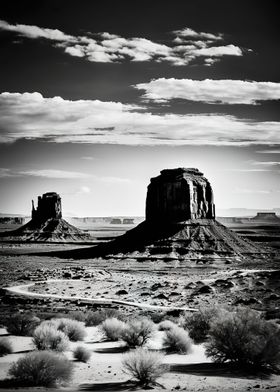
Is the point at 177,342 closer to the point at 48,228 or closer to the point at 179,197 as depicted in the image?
the point at 179,197

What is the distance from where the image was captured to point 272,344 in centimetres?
1308

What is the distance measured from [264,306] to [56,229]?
116m

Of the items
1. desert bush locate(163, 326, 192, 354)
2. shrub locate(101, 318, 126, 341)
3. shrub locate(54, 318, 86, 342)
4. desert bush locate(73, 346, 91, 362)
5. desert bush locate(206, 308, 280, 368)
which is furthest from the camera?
shrub locate(101, 318, 126, 341)

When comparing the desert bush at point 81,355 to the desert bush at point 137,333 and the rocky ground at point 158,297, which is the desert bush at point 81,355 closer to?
the rocky ground at point 158,297

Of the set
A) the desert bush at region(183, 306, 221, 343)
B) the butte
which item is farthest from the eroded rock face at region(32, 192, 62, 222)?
the desert bush at region(183, 306, 221, 343)

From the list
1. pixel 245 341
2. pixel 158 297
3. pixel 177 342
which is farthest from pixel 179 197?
pixel 245 341

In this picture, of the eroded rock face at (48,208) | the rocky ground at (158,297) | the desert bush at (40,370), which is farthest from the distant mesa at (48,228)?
the desert bush at (40,370)

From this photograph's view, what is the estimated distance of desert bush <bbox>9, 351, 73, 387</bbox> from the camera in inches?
435

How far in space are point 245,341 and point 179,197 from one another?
75850 mm

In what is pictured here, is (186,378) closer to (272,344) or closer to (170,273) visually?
(272,344)

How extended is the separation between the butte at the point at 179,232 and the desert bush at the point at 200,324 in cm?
5170

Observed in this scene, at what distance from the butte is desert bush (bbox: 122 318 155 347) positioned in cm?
5464

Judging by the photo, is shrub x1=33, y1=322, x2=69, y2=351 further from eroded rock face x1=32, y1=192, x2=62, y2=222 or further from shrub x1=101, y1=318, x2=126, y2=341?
eroded rock face x1=32, y1=192, x2=62, y2=222

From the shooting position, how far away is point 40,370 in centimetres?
1105
